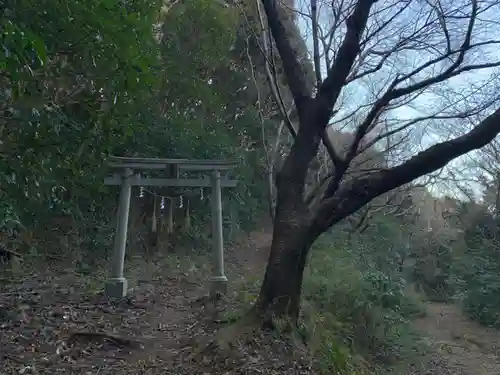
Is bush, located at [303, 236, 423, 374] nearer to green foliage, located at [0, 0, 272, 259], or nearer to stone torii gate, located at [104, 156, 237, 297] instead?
stone torii gate, located at [104, 156, 237, 297]

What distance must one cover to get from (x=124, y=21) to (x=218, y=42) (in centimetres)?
1066

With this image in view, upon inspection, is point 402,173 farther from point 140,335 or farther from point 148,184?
point 148,184

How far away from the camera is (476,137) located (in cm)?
529

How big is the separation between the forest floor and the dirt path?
0.10ft

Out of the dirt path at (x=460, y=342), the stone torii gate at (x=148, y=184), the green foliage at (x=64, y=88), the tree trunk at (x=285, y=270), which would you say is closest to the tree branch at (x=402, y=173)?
the tree trunk at (x=285, y=270)

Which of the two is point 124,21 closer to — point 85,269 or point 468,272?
point 85,269

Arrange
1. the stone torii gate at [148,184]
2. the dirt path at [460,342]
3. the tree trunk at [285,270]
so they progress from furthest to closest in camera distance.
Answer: the dirt path at [460,342] → the stone torii gate at [148,184] → the tree trunk at [285,270]

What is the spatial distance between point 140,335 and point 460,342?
7696 millimetres

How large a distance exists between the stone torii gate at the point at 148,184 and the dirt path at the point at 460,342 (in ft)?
13.1

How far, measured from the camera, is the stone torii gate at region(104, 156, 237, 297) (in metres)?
8.01

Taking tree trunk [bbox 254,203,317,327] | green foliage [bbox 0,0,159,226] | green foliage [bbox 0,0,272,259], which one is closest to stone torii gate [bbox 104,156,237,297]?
green foliage [bbox 0,0,272,259]

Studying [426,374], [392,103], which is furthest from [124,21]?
[426,374]

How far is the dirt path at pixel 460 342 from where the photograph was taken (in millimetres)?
9469

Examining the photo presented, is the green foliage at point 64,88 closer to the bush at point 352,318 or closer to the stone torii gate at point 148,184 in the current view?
the stone torii gate at point 148,184
